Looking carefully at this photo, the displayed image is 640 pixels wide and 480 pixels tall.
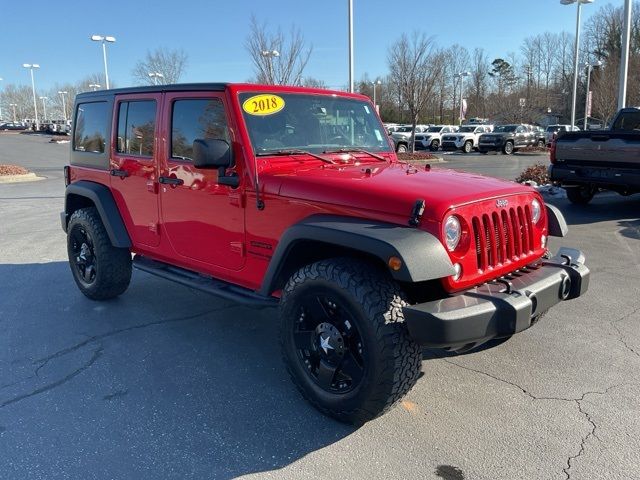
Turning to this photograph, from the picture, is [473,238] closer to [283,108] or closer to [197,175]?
[283,108]

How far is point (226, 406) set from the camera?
339cm

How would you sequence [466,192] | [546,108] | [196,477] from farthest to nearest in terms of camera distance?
[546,108]
[466,192]
[196,477]

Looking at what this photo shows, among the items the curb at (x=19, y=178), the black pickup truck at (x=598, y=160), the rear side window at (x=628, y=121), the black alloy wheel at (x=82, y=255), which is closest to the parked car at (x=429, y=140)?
the curb at (x=19, y=178)

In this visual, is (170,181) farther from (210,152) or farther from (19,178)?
(19,178)

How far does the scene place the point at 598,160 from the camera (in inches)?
373

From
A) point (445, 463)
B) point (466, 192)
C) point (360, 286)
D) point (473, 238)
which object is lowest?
point (445, 463)

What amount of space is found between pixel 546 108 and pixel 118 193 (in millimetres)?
51759

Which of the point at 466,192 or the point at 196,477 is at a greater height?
the point at 466,192

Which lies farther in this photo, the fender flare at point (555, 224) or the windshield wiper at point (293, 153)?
the fender flare at point (555, 224)

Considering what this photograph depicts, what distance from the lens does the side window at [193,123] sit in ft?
12.6

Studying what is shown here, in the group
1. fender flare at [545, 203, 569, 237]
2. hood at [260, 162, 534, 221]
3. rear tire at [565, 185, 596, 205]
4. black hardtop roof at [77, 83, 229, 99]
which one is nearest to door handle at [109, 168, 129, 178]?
black hardtop roof at [77, 83, 229, 99]

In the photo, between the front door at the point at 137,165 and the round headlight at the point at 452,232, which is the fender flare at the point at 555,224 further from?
the front door at the point at 137,165

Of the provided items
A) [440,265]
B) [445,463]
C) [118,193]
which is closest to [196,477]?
[445,463]

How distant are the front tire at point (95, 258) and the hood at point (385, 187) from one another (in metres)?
2.27
